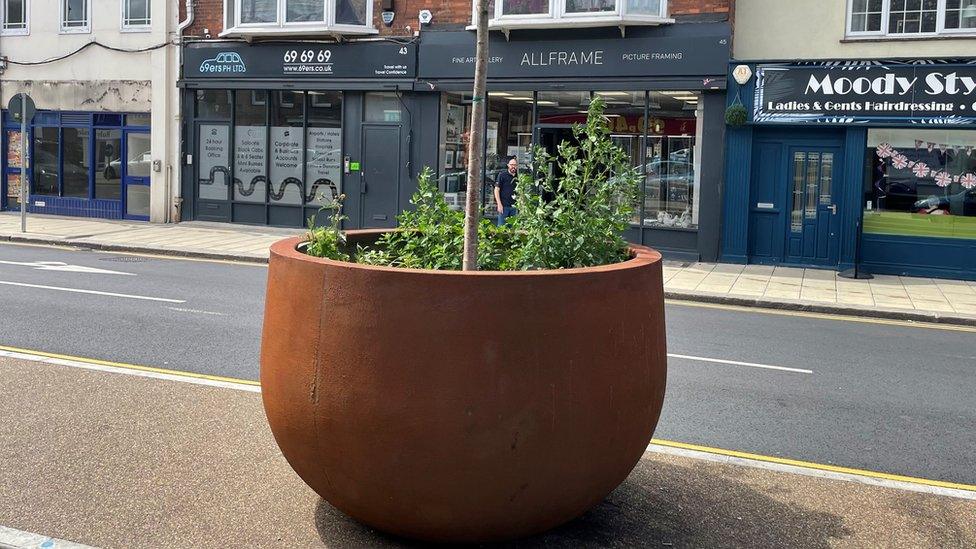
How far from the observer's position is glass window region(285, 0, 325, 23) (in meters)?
18.7

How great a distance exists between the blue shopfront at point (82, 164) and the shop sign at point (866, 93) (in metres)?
13.5

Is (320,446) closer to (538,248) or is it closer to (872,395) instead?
(538,248)

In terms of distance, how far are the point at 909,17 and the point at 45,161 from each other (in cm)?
1888

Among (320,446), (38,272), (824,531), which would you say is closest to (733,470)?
(824,531)

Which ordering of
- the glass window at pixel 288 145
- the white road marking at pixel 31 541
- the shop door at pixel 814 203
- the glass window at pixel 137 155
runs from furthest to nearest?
the glass window at pixel 137 155, the glass window at pixel 288 145, the shop door at pixel 814 203, the white road marking at pixel 31 541

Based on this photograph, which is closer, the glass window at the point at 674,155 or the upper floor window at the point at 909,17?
the upper floor window at the point at 909,17

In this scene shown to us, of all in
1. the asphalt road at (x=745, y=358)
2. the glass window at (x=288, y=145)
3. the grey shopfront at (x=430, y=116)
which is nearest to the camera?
the asphalt road at (x=745, y=358)

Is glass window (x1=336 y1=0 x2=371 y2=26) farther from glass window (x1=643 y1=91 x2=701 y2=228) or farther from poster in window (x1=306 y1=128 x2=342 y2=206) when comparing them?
glass window (x1=643 y1=91 x2=701 y2=228)

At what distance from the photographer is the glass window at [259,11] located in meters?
19.1

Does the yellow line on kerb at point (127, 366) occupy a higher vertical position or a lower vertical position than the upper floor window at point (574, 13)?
lower

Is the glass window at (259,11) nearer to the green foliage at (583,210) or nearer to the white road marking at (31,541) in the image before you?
the green foliage at (583,210)

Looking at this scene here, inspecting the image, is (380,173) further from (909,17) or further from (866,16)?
(909,17)

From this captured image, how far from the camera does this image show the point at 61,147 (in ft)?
71.8

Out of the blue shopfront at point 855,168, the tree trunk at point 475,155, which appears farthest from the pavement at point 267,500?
the blue shopfront at point 855,168
